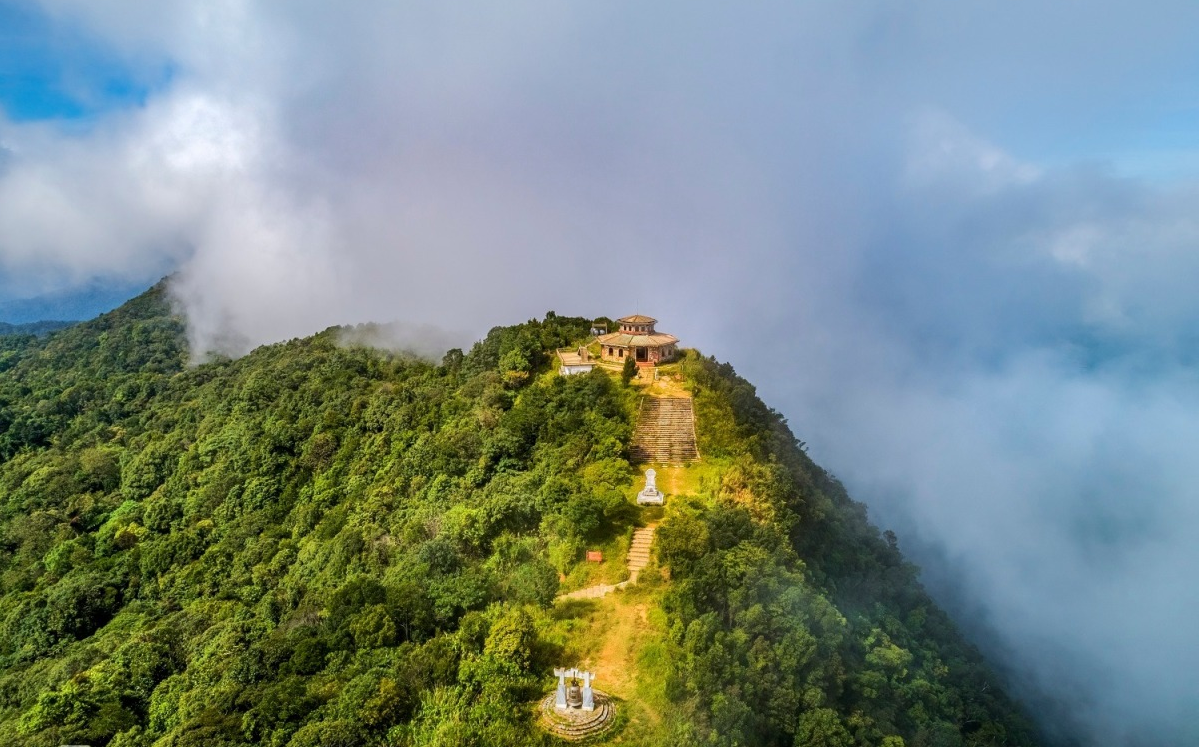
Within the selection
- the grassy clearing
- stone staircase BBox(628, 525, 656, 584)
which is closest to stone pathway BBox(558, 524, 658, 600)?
stone staircase BBox(628, 525, 656, 584)

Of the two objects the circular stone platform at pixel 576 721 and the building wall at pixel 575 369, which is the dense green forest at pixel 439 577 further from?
the building wall at pixel 575 369

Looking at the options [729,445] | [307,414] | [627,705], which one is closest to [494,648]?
[627,705]

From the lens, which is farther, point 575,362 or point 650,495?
point 575,362

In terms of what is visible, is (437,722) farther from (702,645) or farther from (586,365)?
(586,365)

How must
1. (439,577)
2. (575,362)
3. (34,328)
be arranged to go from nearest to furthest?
(439,577) → (575,362) → (34,328)

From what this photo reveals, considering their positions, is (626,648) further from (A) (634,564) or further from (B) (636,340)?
(B) (636,340)

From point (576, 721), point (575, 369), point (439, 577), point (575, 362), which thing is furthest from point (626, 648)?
point (575, 362)
